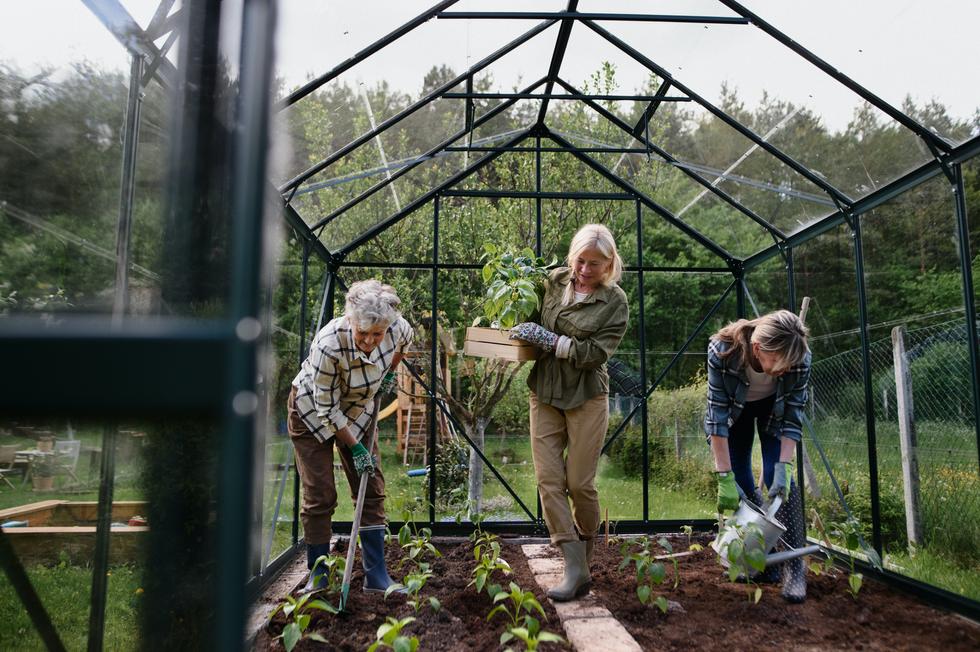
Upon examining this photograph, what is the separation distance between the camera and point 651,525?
4262mm

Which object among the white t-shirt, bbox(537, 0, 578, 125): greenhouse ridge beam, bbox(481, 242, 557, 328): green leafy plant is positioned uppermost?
bbox(537, 0, 578, 125): greenhouse ridge beam

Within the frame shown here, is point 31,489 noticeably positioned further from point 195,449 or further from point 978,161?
A: point 978,161

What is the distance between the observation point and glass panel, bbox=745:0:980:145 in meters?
2.47

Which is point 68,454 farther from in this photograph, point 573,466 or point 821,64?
point 821,64

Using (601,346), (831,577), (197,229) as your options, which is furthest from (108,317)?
(831,577)

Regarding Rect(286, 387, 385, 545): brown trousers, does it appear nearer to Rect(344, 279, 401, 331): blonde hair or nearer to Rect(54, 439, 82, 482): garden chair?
Rect(344, 279, 401, 331): blonde hair

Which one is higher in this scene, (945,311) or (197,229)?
(945,311)

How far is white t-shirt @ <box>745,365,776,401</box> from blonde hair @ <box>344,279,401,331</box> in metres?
1.64

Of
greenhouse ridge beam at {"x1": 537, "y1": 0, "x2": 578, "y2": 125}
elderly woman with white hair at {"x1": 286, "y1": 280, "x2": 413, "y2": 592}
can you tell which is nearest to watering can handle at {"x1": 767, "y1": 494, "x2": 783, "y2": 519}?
elderly woman with white hair at {"x1": 286, "y1": 280, "x2": 413, "y2": 592}

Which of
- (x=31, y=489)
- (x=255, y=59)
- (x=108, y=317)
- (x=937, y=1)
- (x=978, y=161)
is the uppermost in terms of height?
(x=937, y=1)

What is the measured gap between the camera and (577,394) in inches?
111

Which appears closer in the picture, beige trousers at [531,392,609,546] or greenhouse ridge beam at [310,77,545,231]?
beige trousers at [531,392,609,546]

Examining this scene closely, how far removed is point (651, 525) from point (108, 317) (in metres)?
4.24

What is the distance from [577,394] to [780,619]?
1.17 m
